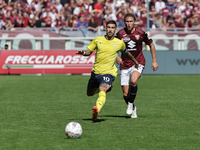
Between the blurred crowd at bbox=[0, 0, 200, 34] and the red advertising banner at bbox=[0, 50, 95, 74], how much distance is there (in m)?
1.98

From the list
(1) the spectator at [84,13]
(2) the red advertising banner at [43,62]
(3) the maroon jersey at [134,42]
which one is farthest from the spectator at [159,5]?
(3) the maroon jersey at [134,42]

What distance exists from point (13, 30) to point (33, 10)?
9.12 ft

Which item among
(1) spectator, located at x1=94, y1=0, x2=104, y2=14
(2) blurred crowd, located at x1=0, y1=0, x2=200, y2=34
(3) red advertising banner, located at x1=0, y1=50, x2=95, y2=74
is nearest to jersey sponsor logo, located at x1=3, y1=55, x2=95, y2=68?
(3) red advertising banner, located at x1=0, y1=50, x2=95, y2=74

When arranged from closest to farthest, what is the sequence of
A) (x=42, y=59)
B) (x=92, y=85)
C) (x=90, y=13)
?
(x=92, y=85), (x=42, y=59), (x=90, y=13)

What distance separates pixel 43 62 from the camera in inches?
768

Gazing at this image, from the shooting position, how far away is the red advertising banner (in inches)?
766

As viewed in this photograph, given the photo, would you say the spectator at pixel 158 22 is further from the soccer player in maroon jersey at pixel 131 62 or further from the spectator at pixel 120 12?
the soccer player in maroon jersey at pixel 131 62

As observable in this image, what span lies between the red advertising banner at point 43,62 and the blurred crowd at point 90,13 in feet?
6.49

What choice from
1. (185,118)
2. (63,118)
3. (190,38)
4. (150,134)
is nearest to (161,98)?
(185,118)

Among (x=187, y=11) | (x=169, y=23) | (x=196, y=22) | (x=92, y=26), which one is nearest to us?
(x=92, y=26)

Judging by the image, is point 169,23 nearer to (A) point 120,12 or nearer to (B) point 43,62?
(A) point 120,12

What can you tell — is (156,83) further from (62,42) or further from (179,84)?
(62,42)

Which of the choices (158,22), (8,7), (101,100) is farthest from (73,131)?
(8,7)

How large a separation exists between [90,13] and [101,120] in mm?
15808
